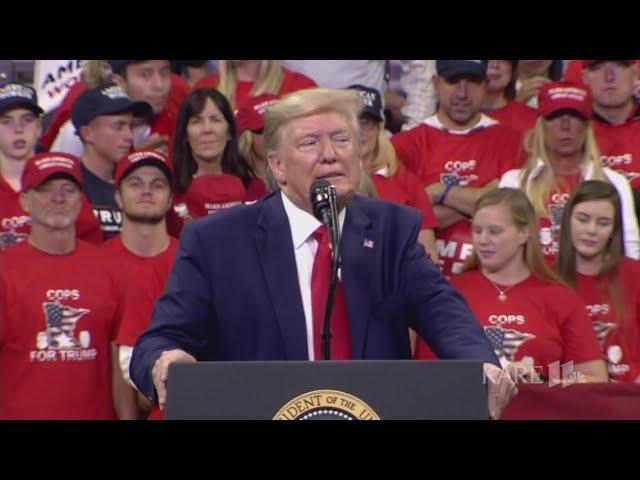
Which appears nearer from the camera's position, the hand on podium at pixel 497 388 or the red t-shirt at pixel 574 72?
the hand on podium at pixel 497 388

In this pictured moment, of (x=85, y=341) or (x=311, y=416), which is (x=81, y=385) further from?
(x=311, y=416)

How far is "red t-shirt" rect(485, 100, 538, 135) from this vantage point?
5.21 metres

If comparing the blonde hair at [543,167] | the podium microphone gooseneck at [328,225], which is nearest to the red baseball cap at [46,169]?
the blonde hair at [543,167]

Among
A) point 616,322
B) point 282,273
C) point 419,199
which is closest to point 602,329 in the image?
point 616,322

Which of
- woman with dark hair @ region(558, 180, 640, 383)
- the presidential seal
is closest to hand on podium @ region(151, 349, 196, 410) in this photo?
the presidential seal

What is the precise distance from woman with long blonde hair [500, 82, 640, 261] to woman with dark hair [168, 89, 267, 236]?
3.53 ft

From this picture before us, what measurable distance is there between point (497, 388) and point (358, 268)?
56 cm

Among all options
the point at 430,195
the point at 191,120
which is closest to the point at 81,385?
the point at 191,120

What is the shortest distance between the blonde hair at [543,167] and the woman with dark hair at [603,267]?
15cm

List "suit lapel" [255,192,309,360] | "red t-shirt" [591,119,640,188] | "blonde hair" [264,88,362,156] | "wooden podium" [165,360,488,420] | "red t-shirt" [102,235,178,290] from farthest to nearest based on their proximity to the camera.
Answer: "red t-shirt" [591,119,640,188]
"red t-shirt" [102,235,178,290]
"blonde hair" [264,88,362,156]
"suit lapel" [255,192,309,360]
"wooden podium" [165,360,488,420]

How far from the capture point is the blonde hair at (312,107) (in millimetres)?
2805

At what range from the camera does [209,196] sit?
4.88m

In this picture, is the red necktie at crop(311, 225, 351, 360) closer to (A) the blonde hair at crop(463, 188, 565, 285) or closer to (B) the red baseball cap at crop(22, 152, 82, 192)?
(A) the blonde hair at crop(463, 188, 565, 285)

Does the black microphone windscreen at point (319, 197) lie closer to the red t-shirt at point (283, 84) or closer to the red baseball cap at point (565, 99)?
the red t-shirt at point (283, 84)
